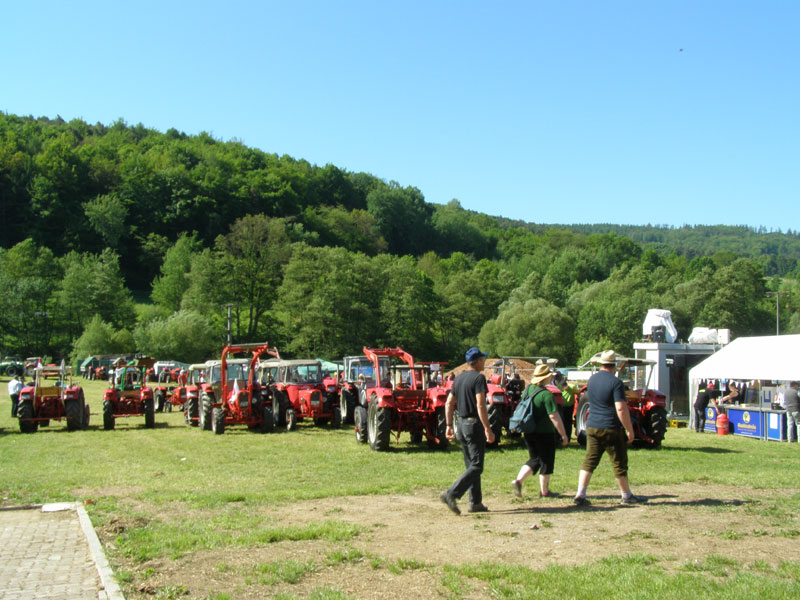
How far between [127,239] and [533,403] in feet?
322

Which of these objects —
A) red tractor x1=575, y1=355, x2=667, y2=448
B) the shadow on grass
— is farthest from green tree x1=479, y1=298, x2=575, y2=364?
red tractor x1=575, y1=355, x2=667, y2=448

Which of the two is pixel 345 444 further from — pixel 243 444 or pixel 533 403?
pixel 533 403

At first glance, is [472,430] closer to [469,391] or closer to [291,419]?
[469,391]

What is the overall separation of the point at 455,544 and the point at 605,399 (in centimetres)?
258

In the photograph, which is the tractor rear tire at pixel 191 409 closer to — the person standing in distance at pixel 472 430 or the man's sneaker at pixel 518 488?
the man's sneaker at pixel 518 488

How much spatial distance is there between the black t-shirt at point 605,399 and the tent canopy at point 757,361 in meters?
12.7

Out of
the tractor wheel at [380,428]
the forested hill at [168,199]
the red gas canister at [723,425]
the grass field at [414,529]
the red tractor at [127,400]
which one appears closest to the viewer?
the grass field at [414,529]

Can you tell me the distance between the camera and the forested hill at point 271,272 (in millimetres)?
59594

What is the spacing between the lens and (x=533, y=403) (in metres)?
8.03

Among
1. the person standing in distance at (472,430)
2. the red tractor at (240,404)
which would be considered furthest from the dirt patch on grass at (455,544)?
the red tractor at (240,404)

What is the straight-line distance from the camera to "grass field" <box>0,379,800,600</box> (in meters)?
4.96

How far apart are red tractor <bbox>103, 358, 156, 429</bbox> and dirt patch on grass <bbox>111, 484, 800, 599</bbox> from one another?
13920 mm

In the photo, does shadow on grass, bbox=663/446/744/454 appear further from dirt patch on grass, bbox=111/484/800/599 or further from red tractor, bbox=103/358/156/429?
red tractor, bbox=103/358/156/429

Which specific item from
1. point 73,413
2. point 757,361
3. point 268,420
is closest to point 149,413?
point 73,413
